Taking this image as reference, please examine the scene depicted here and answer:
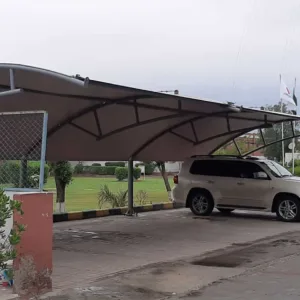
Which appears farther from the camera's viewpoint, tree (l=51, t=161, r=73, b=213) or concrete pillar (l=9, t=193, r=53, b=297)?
tree (l=51, t=161, r=73, b=213)

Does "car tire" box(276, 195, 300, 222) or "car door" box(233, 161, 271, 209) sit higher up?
"car door" box(233, 161, 271, 209)

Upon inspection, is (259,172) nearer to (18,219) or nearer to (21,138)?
(21,138)

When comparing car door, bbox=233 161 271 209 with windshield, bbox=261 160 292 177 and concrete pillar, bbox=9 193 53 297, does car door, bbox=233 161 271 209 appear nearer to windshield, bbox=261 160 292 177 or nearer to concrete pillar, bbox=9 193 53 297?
windshield, bbox=261 160 292 177

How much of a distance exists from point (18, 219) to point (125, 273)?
246 cm

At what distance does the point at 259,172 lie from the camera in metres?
17.1

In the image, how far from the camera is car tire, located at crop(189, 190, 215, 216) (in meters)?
17.9

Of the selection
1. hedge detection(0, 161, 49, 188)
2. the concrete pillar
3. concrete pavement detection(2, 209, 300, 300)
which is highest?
hedge detection(0, 161, 49, 188)

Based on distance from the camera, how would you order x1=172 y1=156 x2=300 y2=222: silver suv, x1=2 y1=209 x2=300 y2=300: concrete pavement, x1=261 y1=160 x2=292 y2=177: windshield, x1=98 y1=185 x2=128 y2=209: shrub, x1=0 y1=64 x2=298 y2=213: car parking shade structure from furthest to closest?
1. x1=98 y1=185 x2=128 y2=209: shrub
2. x1=261 y1=160 x2=292 y2=177: windshield
3. x1=172 y1=156 x2=300 y2=222: silver suv
4. x1=0 y1=64 x2=298 y2=213: car parking shade structure
5. x1=2 y1=209 x2=300 y2=300: concrete pavement

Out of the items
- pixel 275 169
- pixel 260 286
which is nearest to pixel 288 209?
pixel 275 169

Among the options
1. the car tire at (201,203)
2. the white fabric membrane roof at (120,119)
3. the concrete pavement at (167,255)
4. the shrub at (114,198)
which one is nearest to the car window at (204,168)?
the car tire at (201,203)

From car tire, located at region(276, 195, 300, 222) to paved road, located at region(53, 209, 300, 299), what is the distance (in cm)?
39

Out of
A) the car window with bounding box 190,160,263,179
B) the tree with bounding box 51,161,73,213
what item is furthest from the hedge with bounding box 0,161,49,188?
the car window with bounding box 190,160,263,179

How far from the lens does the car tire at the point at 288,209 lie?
16422 millimetres

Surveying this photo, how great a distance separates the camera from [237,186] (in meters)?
17.3
